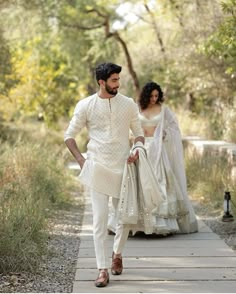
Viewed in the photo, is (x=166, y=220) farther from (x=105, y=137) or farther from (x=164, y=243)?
(x=105, y=137)

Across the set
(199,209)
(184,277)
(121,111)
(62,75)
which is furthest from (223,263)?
(62,75)

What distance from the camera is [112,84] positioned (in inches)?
227

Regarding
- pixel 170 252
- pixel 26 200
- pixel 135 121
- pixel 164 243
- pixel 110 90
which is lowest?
pixel 164 243

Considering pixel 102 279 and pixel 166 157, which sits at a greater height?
pixel 166 157

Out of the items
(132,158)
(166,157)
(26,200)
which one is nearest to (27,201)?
(26,200)

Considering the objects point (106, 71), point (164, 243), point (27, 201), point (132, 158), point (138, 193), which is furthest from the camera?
point (164, 243)

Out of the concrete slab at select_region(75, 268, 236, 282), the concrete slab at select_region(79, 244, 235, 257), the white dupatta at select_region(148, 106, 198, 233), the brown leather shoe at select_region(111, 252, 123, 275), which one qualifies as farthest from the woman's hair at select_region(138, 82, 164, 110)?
the brown leather shoe at select_region(111, 252, 123, 275)

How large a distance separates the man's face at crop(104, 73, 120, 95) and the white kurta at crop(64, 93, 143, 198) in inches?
3.4

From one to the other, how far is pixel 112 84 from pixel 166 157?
9.91 feet

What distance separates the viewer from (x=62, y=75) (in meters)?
35.0

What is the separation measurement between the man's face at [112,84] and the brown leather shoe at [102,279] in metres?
1.50

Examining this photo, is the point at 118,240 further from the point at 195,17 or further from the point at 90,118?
the point at 195,17

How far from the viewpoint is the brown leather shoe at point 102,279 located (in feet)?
18.2

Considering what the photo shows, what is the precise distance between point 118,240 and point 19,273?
0.90m
